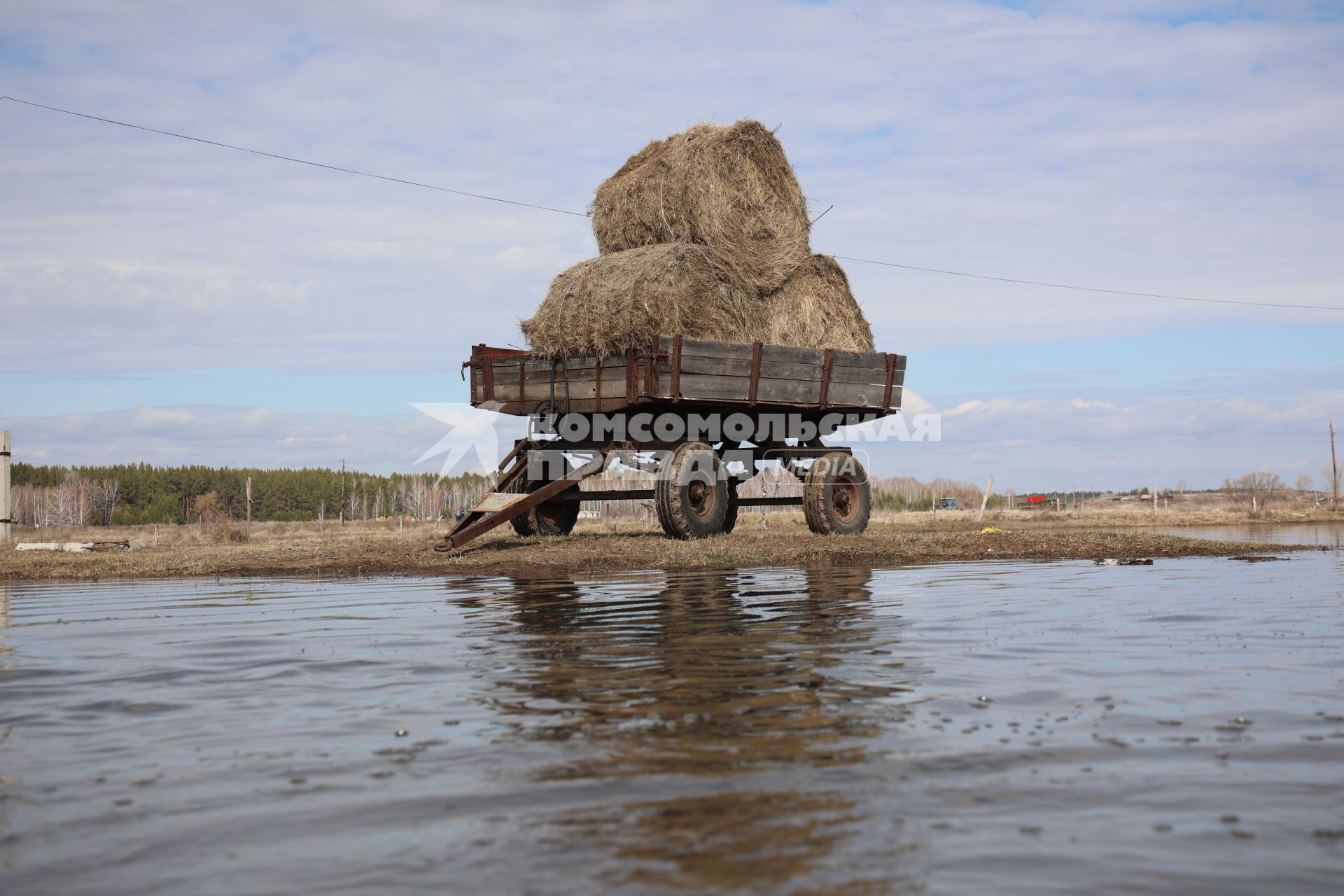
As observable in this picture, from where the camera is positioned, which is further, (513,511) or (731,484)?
(731,484)

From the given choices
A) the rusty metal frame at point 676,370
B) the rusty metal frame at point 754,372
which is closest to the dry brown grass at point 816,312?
the rusty metal frame at point 754,372

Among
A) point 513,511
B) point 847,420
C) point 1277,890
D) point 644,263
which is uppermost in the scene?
point 644,263

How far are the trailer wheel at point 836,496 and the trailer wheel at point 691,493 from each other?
1.73m

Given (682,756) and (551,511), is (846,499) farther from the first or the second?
(682,756)

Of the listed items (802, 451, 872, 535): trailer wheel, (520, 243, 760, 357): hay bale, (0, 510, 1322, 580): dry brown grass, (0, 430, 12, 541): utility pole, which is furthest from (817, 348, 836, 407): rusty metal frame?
(0, 430, 12, 541): utility pole

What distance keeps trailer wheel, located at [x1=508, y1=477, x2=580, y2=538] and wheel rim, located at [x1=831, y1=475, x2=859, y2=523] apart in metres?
3.94

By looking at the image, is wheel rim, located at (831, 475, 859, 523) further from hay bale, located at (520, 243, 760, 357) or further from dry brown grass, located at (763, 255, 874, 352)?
hay bale, located at (520, 243, 760, 357)

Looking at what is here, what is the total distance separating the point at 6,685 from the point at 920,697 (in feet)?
14.2

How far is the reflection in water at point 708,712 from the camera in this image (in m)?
2.87

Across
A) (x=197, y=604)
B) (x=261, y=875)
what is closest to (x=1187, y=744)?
(x=261, y=875)

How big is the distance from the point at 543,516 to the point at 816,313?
16.7 feet

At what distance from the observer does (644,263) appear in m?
14.0

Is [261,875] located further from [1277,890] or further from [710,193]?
[710,193]

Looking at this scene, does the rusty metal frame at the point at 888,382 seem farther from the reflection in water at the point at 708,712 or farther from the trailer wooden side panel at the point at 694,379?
the reflection in water at the point at 708,712
